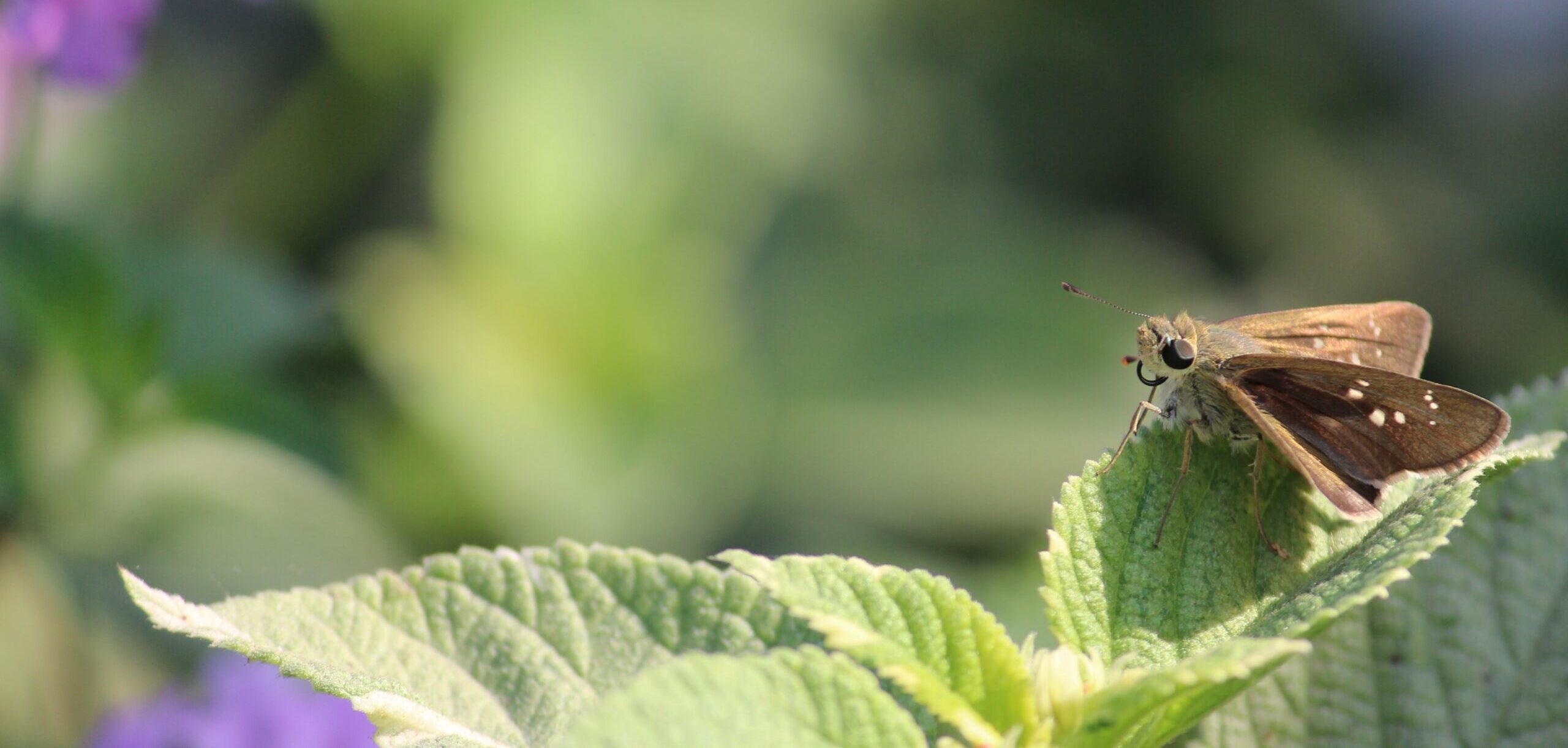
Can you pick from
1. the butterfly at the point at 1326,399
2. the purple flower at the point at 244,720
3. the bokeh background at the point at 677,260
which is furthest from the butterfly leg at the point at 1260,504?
the bokeh background at the point at 677,260

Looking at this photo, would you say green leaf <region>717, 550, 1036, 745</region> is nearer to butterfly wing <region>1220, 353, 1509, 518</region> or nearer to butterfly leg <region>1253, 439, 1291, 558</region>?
butterfly leg <region>1253, 439, 1291, 558</region>

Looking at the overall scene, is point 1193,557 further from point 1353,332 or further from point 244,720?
point 244,720

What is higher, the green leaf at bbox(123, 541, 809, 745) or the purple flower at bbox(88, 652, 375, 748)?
the purple flower at bbox(88, 652, 375, 748)

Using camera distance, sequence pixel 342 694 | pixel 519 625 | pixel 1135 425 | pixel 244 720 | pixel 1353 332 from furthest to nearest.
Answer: pixel 244 720, pixel 1353 332, pixel 1135 425, pixel 519 625, pixel 342 694

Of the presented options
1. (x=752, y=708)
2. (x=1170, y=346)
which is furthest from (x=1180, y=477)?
(x=752, y=708)

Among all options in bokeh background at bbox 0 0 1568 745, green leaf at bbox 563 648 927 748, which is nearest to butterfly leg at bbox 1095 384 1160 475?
green leaf at bbox 563 648 927 748

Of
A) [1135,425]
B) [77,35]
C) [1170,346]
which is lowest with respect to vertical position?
[1135,425]
